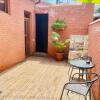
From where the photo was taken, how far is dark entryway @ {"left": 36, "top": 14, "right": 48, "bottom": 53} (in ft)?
28.6

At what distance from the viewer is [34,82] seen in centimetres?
441

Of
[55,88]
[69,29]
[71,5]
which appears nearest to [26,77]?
[55,88]

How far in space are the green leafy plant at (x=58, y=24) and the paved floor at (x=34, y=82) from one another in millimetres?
2095

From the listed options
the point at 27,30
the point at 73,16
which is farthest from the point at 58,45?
the point at 27,30

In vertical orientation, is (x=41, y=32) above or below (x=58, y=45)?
above

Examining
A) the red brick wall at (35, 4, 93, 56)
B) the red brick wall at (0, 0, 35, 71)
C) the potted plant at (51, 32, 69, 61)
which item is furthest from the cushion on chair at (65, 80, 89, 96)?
the red brick wall at (35, 4, 93, 56)

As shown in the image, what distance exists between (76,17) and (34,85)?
14.6 feet

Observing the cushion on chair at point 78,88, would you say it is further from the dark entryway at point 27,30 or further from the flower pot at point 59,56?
the dark entryway at point 27,30

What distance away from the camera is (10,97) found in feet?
11.2

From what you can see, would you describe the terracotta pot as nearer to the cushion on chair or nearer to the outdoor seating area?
the outdoor seating area

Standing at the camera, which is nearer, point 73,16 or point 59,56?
point 59,56

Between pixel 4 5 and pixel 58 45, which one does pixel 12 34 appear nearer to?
pixel 4 5

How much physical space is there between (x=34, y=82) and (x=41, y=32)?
4.92 meters

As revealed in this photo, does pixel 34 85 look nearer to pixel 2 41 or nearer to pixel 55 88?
pixel 55 88
